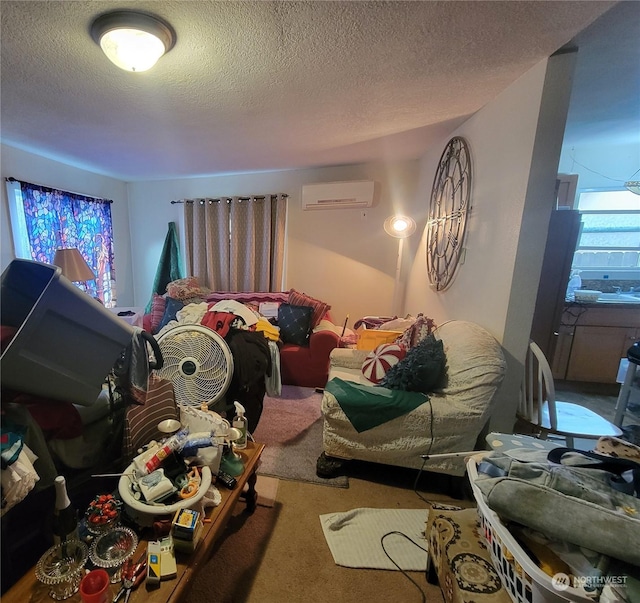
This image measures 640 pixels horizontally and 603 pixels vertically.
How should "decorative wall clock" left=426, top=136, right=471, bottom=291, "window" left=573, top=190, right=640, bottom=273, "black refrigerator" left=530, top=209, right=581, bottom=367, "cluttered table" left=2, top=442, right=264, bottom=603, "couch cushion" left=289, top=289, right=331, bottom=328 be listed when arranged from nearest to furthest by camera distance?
"cluttered table" left=2, top=442, right=264, bottom=603 < "decorative wall clock" left=426, top=136, right=471, bottom=291 < "black refrigerator" left=530, top=209, right=581, bottom=367 < "couch cushion" left=289, top=289, right=331, bottom=328 < "window" left=573, top=190, right=640, bottom=273

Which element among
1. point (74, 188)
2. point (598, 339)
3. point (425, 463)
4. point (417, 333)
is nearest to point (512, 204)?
point (417, 333)

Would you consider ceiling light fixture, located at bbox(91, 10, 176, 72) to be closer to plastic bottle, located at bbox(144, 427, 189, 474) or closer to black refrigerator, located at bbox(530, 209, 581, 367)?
plastic bottle, located at bbox(144, 427, 189, 474)

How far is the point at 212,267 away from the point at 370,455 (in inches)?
118

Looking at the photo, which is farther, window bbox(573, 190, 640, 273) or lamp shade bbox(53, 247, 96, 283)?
window bbox(573, 190, 640, 273)

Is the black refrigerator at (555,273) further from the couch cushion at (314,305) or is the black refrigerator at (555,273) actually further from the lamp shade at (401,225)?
the couch cushion at (314,305)

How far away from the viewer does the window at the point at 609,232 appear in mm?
3145

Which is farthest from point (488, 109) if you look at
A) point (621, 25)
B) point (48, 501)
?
point (48, 501)

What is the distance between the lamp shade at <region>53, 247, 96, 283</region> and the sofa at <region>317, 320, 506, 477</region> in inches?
102

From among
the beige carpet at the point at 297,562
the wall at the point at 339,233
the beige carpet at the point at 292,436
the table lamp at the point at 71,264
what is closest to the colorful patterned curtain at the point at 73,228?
the table lamp at the point at 71,264

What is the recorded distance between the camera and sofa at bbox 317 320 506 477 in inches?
58.6

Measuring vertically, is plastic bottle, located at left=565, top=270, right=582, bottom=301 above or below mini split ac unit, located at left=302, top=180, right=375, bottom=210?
below

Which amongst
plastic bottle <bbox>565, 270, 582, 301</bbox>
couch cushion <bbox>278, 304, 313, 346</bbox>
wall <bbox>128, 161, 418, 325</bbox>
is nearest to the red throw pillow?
couch cushion <bbox>278, 304, 313, 346</bbox>

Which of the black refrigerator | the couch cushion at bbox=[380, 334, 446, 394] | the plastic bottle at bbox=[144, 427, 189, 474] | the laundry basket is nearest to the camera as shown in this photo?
the laundry basket

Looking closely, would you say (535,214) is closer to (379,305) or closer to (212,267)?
(379,305)
